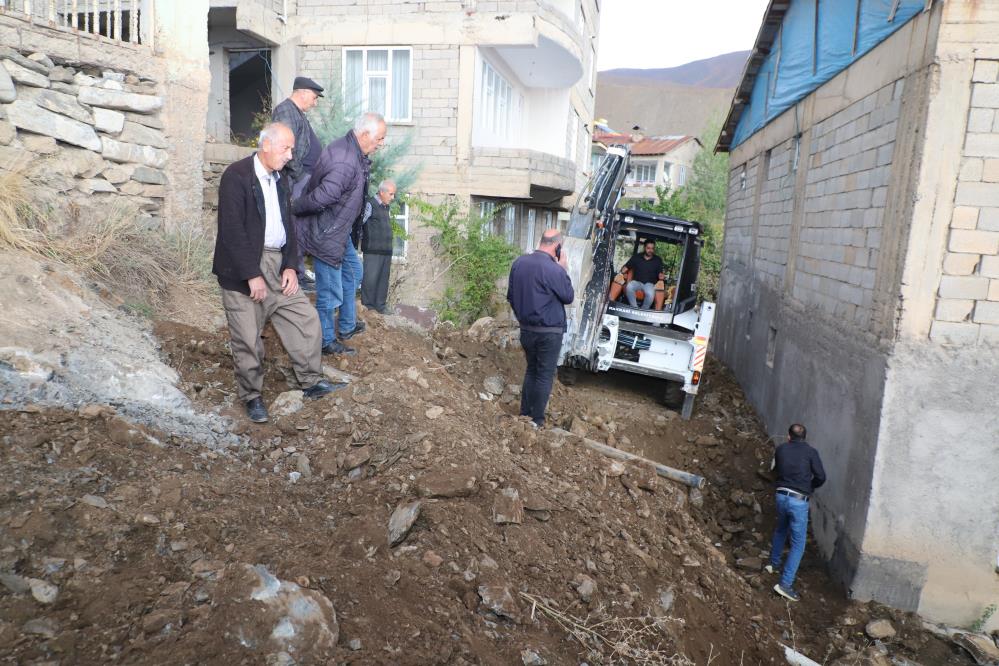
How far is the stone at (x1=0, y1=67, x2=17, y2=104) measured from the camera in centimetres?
632

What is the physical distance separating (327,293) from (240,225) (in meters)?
1.46

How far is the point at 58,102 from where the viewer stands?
684cm

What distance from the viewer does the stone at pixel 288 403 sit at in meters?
4.80

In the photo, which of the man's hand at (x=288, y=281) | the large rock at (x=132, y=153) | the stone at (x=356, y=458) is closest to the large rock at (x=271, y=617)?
the stone at (x=356, y=458)

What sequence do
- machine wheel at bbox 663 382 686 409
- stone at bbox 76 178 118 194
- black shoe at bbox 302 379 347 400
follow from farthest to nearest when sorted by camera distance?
1. machine wheel at bbox 663 382 686 409
2. stone at bbox 76 178 118 194
3. black shoe at bbox 302 379 347 400

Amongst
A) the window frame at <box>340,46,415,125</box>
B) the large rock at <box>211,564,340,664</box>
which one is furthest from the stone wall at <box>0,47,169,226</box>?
the window frame at <box>340,46,415,125</box>

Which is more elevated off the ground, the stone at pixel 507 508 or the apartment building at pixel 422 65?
the apartment building at pixel 422 65

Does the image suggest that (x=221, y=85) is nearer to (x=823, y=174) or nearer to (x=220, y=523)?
(x=823, y=174)

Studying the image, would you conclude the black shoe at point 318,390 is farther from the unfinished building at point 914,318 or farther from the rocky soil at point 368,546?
the unfinished building at point 914,318

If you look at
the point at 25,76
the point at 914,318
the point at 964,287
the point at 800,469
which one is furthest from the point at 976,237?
the point at 25,76

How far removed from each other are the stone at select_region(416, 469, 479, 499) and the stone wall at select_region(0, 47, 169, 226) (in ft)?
16.6

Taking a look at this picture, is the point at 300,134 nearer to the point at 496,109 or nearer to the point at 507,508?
the point at 507,508

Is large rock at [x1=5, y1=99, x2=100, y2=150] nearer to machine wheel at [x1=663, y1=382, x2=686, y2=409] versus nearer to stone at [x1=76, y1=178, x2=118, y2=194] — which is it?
stone at [x1=76, y1=178, x2=118, y2=194]

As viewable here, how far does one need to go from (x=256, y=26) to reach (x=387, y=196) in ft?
23.9
